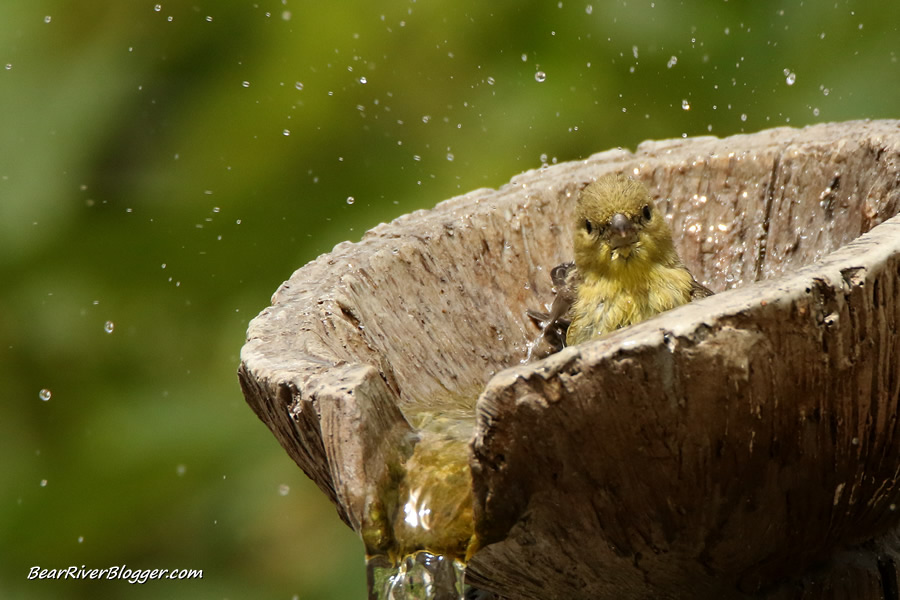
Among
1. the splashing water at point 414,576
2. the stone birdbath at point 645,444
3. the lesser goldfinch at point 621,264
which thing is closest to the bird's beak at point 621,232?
the lesser goldfinch at point 621,264

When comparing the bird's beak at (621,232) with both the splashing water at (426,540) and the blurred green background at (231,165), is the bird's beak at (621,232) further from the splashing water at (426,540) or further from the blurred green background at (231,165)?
the blurred green background at (231,165)

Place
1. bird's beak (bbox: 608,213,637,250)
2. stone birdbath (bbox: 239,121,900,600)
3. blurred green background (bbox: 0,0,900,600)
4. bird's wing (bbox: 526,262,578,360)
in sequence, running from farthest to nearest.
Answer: blurred green background (bbox: 0,0,900,600)
bird's wing (bbox: 526,262,578,360)
bird's beak (bbox: 608,213,637,250)
stone birdbath (bbox: 239,121,900,600)

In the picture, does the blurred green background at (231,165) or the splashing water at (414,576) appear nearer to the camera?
the splashing water at (414,576)

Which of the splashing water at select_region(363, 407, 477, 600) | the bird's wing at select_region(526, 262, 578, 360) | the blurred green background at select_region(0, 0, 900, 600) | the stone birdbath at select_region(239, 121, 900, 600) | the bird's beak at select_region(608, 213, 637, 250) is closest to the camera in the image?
the stone birdbath at select_region(239, 121, 900, 600)

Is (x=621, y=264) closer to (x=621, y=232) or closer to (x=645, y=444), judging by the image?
(x=621, y=232)

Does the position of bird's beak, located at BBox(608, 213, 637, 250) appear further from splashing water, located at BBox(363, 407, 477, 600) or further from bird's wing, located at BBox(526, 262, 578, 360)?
splashing water, located at BBox(363, 407, 477, 600)

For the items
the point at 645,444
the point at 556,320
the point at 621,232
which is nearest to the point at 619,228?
the point at 621,232

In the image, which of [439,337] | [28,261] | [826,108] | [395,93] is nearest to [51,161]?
[28,261]

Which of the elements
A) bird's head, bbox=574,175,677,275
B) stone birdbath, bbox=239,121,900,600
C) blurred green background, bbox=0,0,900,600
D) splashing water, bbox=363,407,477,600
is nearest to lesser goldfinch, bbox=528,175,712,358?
bird's head, bbox=574,175,677,275
